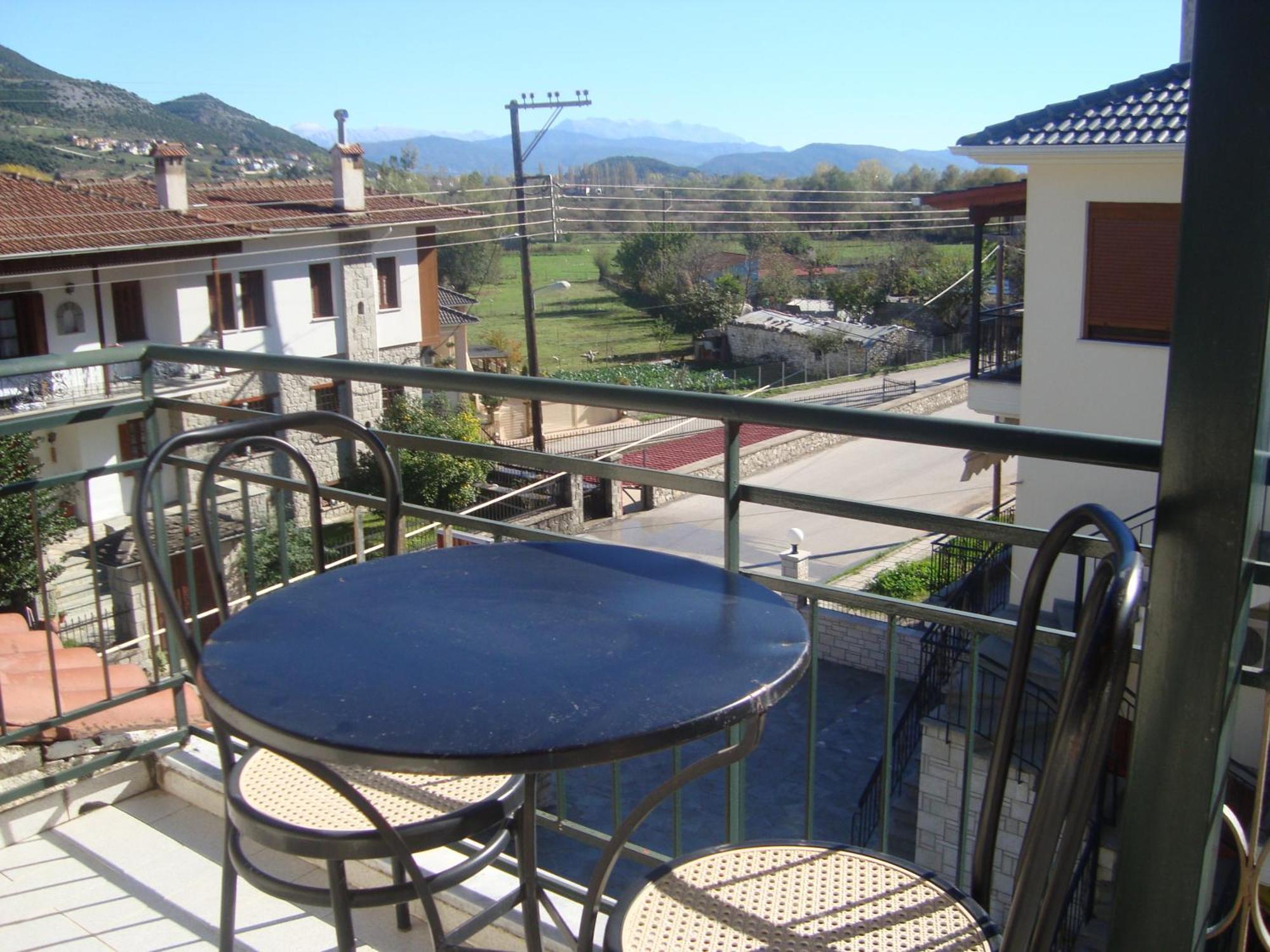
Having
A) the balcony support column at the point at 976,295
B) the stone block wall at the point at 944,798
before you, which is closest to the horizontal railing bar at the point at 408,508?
the stone block wall at the point at 944,798

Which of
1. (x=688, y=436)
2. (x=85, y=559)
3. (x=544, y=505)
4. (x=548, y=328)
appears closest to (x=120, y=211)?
(x=85, y=559)

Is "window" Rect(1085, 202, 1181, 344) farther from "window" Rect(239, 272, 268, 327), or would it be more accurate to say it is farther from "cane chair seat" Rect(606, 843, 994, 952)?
"window" Rect(239, 272, 268, 327)

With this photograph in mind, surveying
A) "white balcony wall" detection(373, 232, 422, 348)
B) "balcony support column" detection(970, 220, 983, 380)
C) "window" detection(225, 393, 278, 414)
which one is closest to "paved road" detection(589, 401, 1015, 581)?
"balcony support column" detection(970, 220, 983, 380)

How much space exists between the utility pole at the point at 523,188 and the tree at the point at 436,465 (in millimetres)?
1547

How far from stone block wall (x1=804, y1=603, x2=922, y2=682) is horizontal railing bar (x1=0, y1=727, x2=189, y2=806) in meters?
10.3

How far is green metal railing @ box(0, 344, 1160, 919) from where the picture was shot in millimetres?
1556

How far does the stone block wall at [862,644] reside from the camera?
41.2 ft

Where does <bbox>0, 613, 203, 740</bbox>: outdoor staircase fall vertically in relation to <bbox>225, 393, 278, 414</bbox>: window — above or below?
above

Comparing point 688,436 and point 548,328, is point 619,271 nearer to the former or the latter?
point 548,328

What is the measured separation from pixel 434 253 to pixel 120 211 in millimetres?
7242

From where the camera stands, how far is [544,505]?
20.1 metres

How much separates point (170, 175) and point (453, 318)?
35.6 ft

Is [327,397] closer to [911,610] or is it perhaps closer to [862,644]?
[862,644]

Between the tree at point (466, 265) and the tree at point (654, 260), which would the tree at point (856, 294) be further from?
the tree at point (466, 265)
